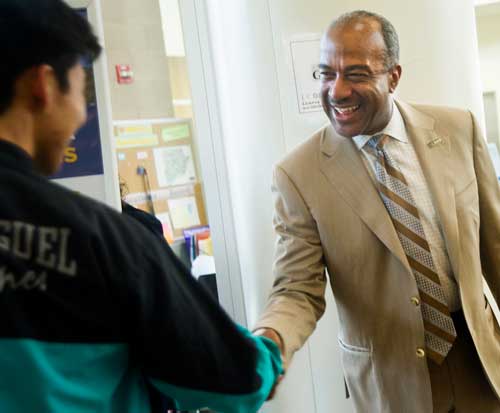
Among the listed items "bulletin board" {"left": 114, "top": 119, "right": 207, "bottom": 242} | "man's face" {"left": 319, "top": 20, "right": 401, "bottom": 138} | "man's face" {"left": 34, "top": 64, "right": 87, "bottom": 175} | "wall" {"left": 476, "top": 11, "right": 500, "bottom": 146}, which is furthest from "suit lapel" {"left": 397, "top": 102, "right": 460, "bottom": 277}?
"wall" {"left": 476, "top": 11, "right": 500, "bottom": 146}

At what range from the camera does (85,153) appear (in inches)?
58.8

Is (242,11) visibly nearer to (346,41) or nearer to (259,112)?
(259,112)

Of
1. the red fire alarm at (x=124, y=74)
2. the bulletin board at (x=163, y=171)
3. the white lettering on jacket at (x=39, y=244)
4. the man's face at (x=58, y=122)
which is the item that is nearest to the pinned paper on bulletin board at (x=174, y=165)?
the bulletin board at (x=163, y=171)

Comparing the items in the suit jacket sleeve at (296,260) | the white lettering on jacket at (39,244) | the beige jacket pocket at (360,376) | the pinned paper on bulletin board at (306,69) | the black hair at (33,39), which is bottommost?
the beige jacket pocket at (360,376)

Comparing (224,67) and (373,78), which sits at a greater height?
A: (224,67)

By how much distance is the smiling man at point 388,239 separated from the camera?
1.41m

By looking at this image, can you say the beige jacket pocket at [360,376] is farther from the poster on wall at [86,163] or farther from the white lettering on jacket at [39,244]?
the white lettering on jacket at [39,244]

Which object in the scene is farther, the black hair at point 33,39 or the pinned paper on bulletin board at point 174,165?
the pinned paper on bulletin board at point 174,165

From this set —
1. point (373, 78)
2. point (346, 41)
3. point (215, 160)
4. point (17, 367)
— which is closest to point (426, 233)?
point (373, 78)

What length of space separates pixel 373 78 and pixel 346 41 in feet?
0.39

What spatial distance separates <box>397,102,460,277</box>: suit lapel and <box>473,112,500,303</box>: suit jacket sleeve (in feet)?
0.32

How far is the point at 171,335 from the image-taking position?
71cm

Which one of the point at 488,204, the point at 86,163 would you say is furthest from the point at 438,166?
the point at 86,163

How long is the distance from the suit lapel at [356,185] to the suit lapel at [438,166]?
137mm
